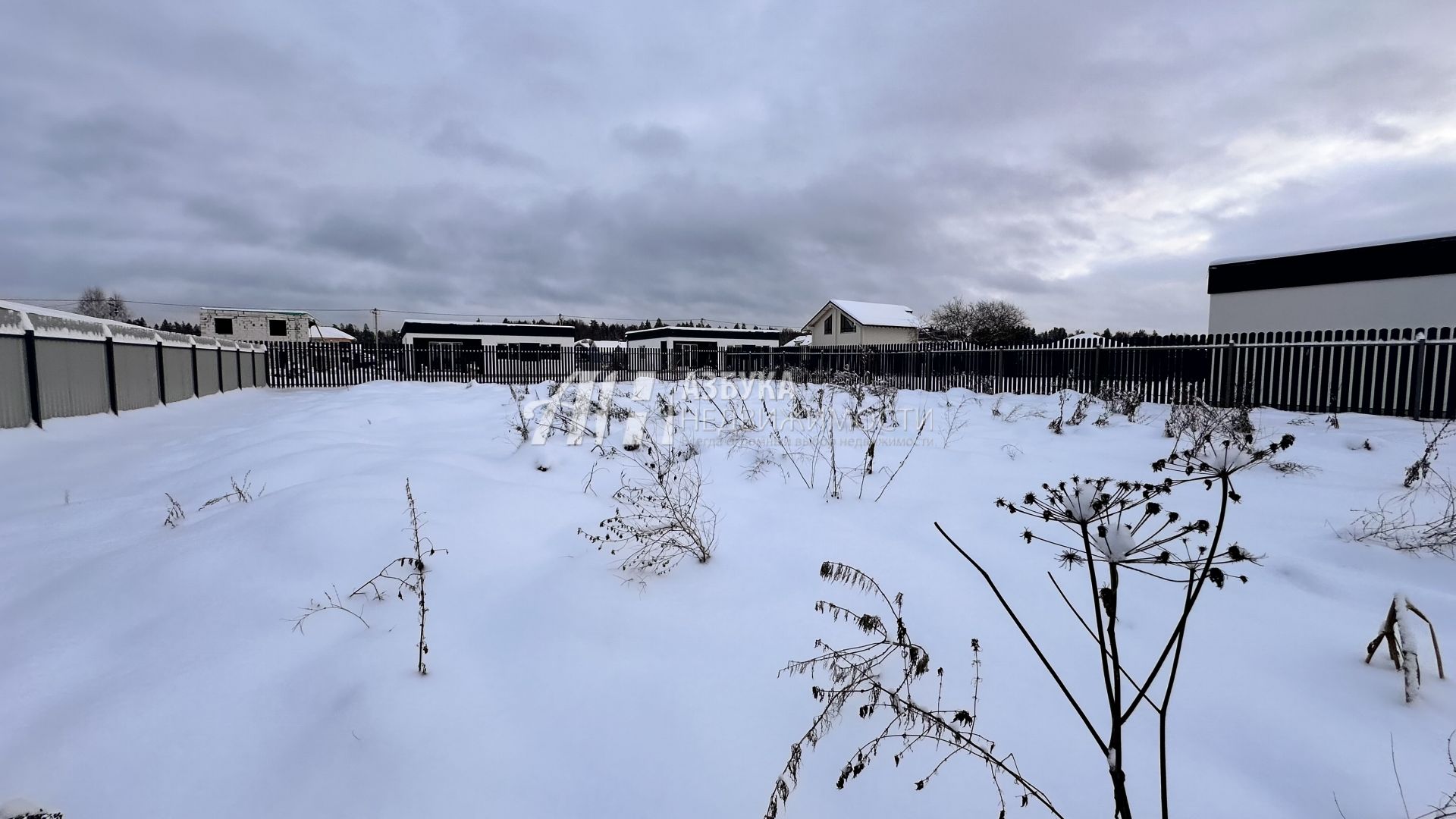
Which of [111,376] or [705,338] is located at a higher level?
[705,338]

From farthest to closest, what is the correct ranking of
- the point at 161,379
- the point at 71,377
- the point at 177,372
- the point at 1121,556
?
1. the point at 177,372
2. the point at 161,379
3. the point at 71,377
4. the point at 1121,556

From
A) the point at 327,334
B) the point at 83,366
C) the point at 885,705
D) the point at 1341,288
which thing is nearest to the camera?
the point at 885,705

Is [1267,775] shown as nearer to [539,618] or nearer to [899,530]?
[899,530]

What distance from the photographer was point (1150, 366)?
34.5 feet

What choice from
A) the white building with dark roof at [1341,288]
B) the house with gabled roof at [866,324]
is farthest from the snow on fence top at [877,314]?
the white building with dark roof at [1341,288]

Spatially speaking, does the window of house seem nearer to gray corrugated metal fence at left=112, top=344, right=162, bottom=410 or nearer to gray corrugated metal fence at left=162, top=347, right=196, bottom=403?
gray corrugated metal fence at left=162, top=347, right=196, bottom=403

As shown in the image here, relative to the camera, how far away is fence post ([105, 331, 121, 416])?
9117mm

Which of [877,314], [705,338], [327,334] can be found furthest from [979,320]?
[327,334]

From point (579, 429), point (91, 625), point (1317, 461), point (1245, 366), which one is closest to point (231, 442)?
point (579, 429)

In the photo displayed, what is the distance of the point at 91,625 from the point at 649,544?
2.29m

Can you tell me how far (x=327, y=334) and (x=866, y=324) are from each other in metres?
45.6

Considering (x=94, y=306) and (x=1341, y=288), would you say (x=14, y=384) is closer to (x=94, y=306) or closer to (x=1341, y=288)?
(x=1341, y=288)

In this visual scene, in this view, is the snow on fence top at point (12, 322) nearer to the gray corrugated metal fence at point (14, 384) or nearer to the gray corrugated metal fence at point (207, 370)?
the gray corrugated metal fence at point (14, 384)

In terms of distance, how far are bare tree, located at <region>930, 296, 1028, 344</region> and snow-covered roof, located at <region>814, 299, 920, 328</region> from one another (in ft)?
6.13
